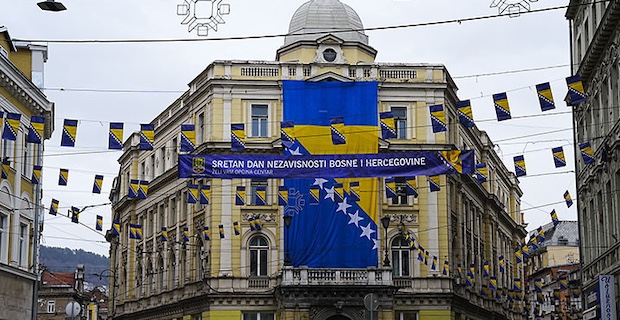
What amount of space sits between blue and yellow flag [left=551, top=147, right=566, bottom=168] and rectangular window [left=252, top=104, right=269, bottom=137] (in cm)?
2520

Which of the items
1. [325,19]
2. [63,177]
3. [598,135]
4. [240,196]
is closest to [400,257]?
[240,196]

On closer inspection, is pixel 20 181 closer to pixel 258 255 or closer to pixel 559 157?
pixel 258 255

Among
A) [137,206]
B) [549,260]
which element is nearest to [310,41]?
[137,206]

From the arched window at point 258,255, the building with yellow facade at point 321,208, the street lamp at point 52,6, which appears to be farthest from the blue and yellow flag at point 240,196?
the street lamp at point 52,6

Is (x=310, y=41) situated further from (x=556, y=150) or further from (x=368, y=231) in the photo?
(x=556, y=150)

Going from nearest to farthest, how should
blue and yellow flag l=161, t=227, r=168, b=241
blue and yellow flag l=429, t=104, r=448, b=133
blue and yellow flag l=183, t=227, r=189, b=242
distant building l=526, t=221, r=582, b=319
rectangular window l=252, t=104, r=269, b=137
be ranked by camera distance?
blue and yellow flag l=429, t=104, r=448, b=133 → blue and yellow flag l=183, t=227, r=189, b=242 → rectangular window l=252, t=104, r=269, b=137 → blue and yellow flag l=161, t=227, r=168, b=241 → distant building l=526, t=221, r=582, b=319

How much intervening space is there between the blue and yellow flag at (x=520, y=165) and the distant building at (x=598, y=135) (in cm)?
270

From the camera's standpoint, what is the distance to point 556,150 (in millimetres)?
36250

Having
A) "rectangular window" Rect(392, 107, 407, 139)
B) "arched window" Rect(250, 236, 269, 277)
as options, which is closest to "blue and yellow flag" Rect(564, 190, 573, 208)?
"rectangular window" Rect(392, 107, 407, 139)

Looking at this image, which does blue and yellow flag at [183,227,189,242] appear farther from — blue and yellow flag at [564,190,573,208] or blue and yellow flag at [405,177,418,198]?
blue and yellow flag at [564,190,573,208]

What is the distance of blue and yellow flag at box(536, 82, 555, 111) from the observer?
30.6 metres

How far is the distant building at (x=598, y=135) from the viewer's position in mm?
35156

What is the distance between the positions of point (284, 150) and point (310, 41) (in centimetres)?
703

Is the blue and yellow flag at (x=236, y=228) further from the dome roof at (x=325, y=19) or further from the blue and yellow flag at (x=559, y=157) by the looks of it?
the blue and yellow flag at (x=559, y=157)
